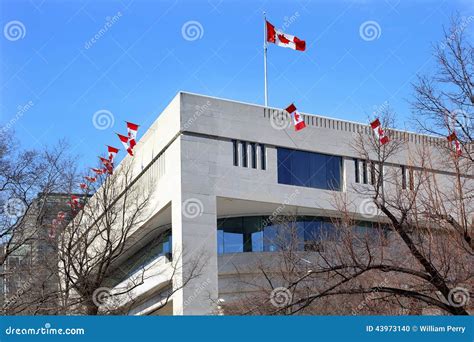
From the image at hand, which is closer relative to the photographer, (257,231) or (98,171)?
(98,171)

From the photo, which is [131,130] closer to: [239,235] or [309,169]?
[239,235]

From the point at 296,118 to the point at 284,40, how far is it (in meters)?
7.46

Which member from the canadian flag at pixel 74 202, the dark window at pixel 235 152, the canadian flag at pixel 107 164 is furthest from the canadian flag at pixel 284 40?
the canadian flag at pixel 74 202

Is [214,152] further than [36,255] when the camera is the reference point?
Yes

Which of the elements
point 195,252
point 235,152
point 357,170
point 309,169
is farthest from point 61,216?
point 357,170

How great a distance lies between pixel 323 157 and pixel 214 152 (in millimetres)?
6965

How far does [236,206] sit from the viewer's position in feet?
147

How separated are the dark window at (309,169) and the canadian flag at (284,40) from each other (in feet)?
28.4

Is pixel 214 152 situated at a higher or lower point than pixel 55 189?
higher

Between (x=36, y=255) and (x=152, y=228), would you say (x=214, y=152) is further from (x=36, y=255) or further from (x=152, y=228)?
(x=36, y=255)

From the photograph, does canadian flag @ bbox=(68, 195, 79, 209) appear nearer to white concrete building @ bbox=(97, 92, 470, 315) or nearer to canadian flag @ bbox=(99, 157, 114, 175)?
canadian flag @ bbox=(99, 157, 114, 175)

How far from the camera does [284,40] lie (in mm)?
37750

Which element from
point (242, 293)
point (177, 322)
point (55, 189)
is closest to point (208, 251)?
point (242, 293)

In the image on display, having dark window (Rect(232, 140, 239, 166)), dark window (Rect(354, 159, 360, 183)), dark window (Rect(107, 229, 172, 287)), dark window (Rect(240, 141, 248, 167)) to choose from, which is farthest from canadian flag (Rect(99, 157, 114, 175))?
dark window (Rect(354, 159, 360, 183))
